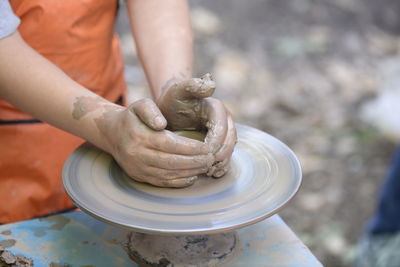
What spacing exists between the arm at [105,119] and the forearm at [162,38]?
0.29m

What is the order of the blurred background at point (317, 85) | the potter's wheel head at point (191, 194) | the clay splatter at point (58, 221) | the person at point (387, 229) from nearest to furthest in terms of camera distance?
the potter's wheel head at point (191, 194) < the clay splatter at point (58, 221) < the person at point (387, 229) < the blurred background at point (317, 85)

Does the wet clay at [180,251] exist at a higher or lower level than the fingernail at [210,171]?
lower

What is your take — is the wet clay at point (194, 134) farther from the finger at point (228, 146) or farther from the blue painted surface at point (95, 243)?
the blue painted surface at point (95, 243)

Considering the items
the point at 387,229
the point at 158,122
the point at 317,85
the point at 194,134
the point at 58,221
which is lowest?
the point at 317,85

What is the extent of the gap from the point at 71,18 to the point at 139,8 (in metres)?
0.27

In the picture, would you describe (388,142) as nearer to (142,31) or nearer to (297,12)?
(297,12)

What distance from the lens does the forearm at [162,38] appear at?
1.61 meters

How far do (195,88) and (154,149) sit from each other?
0.17 m

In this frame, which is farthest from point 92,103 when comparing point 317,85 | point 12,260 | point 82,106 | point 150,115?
point 317,85

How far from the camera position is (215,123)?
4.29 ft

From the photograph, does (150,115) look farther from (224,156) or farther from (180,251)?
(180,251)

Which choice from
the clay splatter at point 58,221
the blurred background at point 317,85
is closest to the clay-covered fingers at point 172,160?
the clay splatter at point 58,221

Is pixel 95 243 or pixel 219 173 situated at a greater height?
pixel 219 173

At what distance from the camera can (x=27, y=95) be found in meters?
1.36
